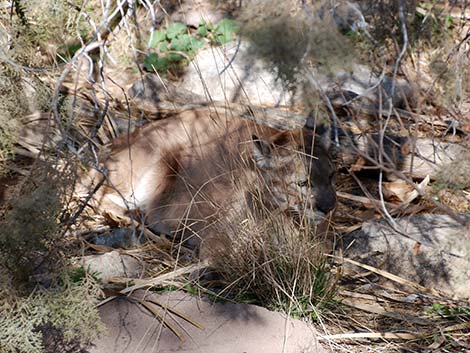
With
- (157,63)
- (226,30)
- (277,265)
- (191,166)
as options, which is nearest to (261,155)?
(191,166)

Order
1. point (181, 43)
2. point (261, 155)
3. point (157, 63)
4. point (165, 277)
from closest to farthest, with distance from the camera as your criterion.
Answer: point (165, 277) < point (261, 155) < point (157, 63) < point (181, 43)

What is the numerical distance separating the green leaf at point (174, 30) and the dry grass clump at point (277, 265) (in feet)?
13.0

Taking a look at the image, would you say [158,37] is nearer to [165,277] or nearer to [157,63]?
[157,63]

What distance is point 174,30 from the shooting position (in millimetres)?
7422

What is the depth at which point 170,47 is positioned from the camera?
288 inches

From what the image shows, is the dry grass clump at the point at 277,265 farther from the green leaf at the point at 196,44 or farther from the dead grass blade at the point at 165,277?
the green leaf at the point at 196,44

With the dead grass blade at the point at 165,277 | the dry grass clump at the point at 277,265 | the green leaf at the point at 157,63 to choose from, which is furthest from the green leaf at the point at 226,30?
the dry grass clump at the point at 277,265

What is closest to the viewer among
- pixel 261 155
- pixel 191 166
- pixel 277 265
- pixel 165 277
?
pixel 277 265

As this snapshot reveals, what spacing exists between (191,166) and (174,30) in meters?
2.57

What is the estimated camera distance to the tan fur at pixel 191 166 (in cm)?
454

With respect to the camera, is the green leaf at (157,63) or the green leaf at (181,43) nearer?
the green leaf at (157,63)

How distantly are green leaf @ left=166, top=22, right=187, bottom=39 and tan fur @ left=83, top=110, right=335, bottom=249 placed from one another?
1.93 meters

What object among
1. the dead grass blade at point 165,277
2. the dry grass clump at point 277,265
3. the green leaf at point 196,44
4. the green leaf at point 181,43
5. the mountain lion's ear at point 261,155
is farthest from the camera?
the green leaf at point 181,43

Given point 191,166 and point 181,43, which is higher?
point 181,43
